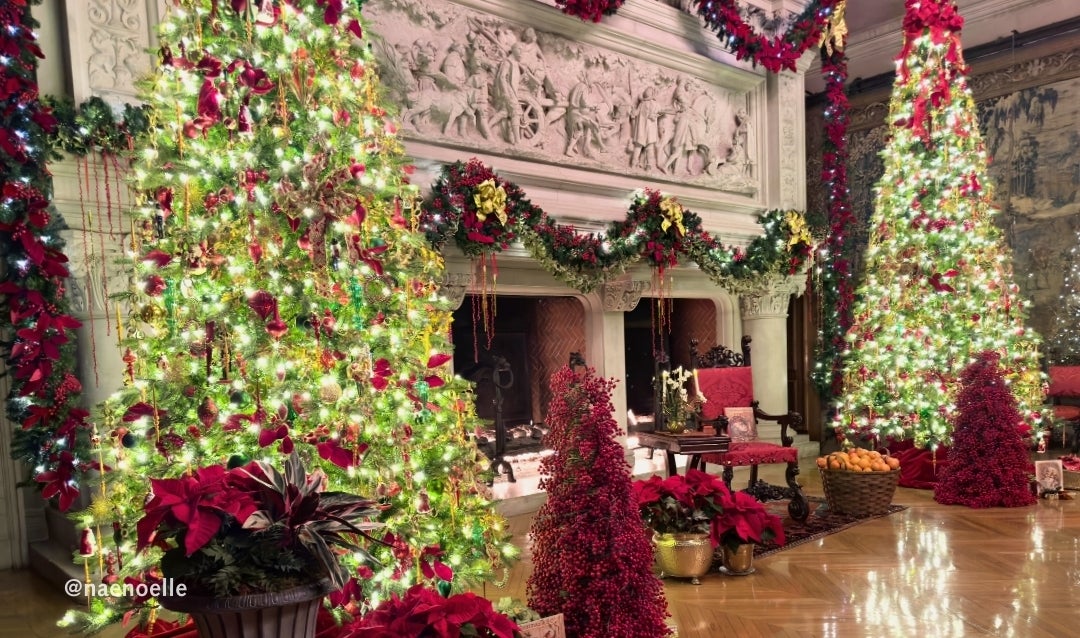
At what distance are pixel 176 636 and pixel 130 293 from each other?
4.84 ft

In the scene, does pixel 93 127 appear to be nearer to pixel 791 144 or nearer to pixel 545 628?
pixel 545 628

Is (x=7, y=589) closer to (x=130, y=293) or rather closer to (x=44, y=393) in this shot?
(x=44, y=393)

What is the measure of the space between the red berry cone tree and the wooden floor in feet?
1.36

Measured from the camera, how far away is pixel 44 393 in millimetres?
4137

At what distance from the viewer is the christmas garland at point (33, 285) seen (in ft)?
12.9

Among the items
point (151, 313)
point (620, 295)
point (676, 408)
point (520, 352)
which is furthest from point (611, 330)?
point (151, 313)

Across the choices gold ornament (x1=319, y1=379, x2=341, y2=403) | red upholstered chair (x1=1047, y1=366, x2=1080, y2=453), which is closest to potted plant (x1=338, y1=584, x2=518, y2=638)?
gold ornament (x1=319, y1=379, x2=341, y2=403)

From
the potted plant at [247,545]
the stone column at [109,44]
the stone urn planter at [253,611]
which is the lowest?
the stone urn planter at [253,611]

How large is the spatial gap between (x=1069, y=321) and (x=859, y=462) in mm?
4934

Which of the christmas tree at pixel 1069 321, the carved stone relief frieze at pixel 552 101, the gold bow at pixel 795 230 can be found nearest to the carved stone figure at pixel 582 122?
the carved stone relief frieze at pixel 552 101

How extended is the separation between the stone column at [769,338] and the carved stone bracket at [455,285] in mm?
3962

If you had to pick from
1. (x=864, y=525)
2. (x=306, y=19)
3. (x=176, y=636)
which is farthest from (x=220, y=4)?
(x=864, y=525)

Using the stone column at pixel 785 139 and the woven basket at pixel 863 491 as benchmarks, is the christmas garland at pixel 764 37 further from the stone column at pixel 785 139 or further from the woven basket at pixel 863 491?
the woven basket at pixel 863 491

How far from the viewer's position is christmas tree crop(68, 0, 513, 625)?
113 inches
